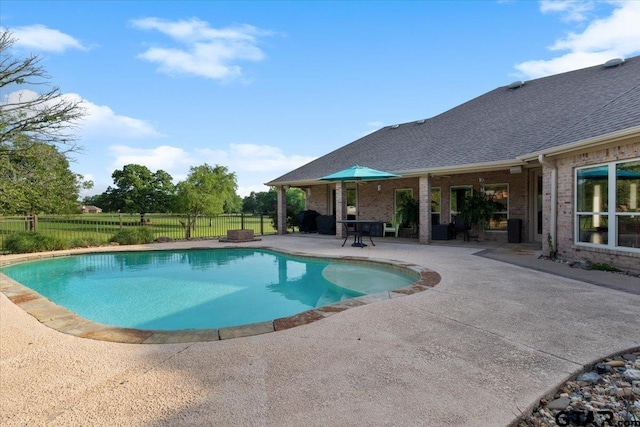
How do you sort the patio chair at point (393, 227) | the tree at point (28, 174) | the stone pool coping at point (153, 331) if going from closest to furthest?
the stone pool coping at point (153, 331) < the tree at point (28, 174) < the patio chair at point (393, 227)

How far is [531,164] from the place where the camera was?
10648mm

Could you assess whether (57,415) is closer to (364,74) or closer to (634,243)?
(634,243)

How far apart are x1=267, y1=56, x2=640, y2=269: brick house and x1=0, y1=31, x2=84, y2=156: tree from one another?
9.33 metres

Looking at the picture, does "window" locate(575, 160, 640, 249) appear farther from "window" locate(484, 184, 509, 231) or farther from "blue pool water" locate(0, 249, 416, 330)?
"window" locate(484, 184, 509, 231)

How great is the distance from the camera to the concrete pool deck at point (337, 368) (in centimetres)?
222

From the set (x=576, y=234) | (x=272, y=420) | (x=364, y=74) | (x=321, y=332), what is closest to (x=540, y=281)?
(x=576, y=234)

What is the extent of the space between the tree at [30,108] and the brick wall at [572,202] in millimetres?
13423

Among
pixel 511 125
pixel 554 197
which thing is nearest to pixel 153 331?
pixel 554 197

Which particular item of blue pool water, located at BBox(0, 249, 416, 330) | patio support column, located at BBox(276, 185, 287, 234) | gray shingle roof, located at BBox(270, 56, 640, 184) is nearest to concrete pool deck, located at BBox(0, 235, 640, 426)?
blue pool water, located at BBox(0, 249, 416, 330)

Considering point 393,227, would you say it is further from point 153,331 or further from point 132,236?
point 153,331

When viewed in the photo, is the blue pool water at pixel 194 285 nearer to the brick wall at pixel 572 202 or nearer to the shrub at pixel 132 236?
the shrub at pixel 132 236

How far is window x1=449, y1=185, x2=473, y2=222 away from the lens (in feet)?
45.7

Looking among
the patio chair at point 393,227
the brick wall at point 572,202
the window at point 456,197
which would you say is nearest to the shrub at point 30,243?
the patio chair at point 393,227

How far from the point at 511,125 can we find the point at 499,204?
3.03 meters
